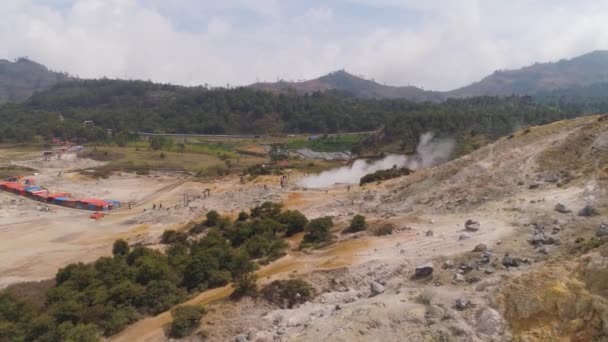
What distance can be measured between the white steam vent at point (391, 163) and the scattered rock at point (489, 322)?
46.1 metres

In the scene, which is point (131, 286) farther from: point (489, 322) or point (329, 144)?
point (329, 144)

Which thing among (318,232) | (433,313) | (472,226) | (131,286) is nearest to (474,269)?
(433,313)

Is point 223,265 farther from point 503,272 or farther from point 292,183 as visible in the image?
point 292,183

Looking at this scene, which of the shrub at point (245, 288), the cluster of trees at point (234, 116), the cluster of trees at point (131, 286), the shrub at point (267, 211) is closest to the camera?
the shrub at point (245, 288)

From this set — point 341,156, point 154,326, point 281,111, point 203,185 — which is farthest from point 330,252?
point 281,111

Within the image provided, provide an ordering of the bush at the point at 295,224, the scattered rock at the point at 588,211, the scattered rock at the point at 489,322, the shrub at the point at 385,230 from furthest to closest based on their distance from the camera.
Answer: the bush at the point at 295,224 < the shrub at the point at 385,230 < the scattered rock at the point at 588,211 < the scattered rock at the point at 489,322

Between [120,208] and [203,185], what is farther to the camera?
[203,185]

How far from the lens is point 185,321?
773 inches

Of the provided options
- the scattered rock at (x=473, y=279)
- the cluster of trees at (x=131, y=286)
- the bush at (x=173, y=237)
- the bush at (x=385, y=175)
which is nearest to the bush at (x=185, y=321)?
the cluster of trees at (x=131, y=286)

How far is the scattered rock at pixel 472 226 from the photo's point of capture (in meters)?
24.7

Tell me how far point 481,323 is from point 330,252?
12222mm

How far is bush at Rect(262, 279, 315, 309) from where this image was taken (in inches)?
823

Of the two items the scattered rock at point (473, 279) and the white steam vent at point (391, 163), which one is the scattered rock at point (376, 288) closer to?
the scattered rock at point (473, 279)

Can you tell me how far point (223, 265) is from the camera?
2680 cm
